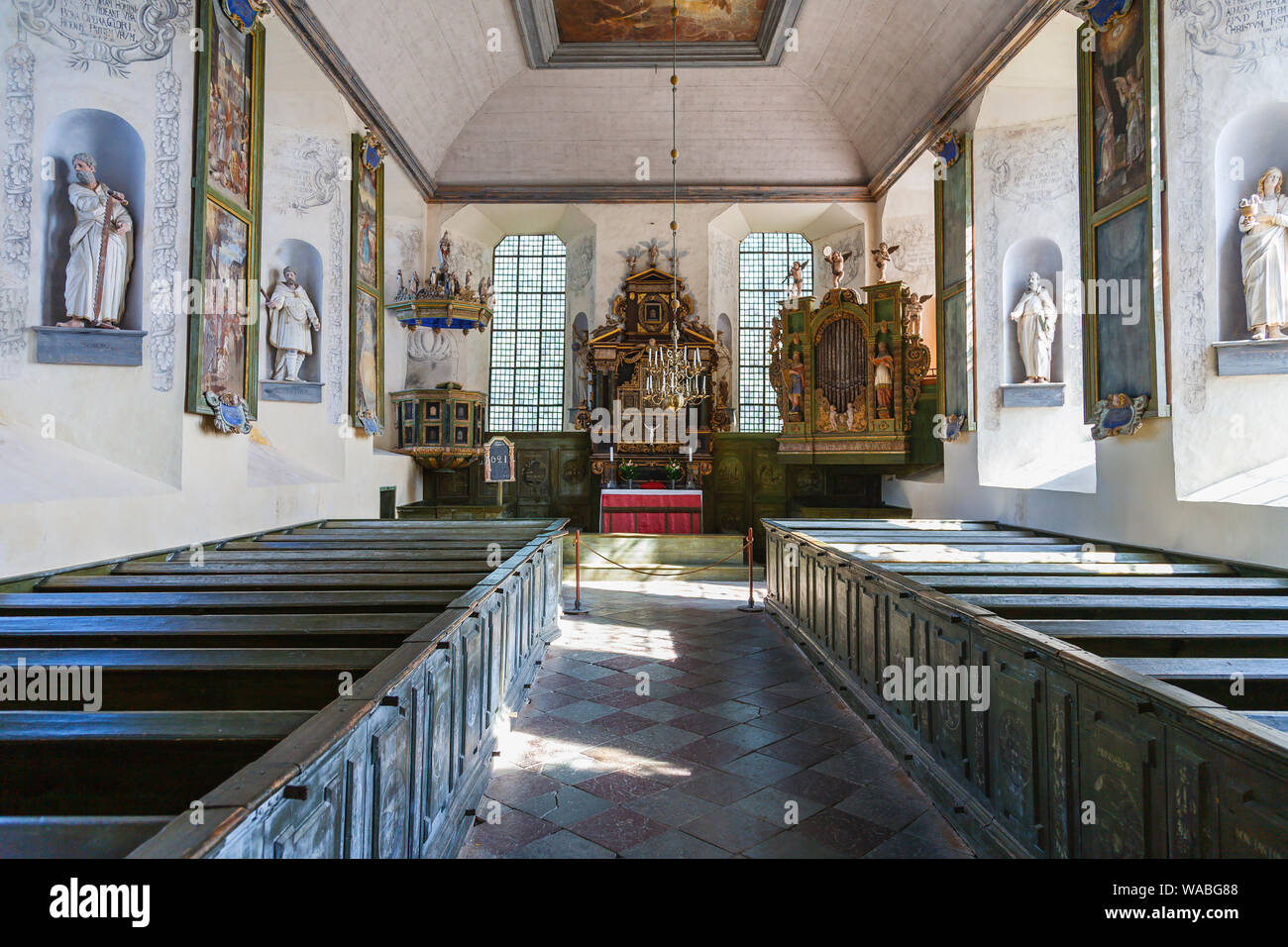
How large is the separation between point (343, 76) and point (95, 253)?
16.1 feet

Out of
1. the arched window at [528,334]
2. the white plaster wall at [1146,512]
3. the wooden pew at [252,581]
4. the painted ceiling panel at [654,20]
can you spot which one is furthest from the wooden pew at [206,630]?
the arched window at [528,334]

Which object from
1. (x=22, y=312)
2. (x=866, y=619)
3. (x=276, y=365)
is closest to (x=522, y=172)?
(x=276, y=365)

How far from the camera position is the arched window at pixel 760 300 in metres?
13.7

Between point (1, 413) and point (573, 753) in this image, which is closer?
point (573, 753)

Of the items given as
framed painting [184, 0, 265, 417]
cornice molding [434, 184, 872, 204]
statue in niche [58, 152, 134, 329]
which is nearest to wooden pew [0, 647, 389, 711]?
statue in niche [58, 152, 134, 329]

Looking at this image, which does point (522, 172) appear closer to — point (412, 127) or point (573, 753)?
point (412, 127)

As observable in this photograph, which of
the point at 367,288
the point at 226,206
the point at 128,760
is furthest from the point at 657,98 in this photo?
the point at 128,760

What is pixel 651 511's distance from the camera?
11648 mm

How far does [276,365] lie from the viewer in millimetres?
8469

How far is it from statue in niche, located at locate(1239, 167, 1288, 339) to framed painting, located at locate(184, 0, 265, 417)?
7.55 metres

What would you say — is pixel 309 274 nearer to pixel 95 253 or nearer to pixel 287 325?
pixel 287 325

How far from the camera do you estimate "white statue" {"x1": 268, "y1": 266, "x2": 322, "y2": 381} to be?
8.41m
